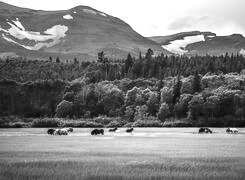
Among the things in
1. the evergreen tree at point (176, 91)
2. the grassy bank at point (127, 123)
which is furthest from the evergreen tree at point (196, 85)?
the grassy bank at point (127, 123)

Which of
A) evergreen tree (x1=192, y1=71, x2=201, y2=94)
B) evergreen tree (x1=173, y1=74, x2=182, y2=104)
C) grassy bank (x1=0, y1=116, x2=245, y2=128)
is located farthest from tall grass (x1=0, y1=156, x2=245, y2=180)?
evergreen tree (x1=192, y1=71, x2=201, y2=94)

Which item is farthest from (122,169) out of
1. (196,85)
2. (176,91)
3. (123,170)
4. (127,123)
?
(196,85)

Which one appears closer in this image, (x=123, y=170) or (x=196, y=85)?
(x=123, y=170)

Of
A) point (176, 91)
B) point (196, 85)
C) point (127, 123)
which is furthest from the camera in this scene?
point (196, 85)

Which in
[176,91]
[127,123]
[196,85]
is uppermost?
[196,85]

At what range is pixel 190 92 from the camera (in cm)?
18162

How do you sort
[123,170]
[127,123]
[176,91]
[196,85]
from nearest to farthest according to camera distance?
[123,170] → [127,123] → [176,91] → [196,85]

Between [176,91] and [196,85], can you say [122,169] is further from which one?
[196,85]

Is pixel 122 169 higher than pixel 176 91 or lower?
lower

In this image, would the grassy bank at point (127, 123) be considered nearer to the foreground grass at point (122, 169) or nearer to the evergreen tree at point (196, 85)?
the evergreen tree at point (196, 85)

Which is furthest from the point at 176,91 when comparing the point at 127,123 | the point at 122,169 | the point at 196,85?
the point at 122,169

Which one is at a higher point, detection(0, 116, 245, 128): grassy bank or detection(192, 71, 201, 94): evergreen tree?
detection(192, 71, 201, 94): evergreen tree

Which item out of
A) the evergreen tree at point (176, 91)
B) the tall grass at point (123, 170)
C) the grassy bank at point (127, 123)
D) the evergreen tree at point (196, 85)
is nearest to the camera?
the tall grass at point (123, 170)

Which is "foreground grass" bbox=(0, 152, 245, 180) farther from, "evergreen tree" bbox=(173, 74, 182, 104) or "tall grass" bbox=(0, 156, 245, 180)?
"evergreen tree" bbox=(173, 74, 182, 104)
